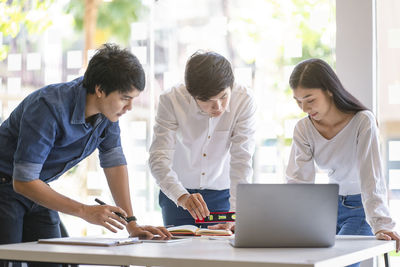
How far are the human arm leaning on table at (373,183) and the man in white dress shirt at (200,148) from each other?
21.3 inches

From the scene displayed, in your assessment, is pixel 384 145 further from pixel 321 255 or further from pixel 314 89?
pixel 321 255

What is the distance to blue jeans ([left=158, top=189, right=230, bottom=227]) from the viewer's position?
2893mm

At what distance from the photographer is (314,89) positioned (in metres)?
2.64

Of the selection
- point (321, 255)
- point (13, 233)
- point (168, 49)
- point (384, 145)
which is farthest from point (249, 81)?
point (321, 255)

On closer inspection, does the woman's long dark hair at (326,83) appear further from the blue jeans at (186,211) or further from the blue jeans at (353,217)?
the blue jeans at (186,211)

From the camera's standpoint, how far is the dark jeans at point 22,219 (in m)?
2.29

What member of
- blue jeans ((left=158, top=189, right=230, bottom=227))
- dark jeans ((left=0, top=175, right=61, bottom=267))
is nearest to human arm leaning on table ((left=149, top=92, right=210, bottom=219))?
blue jeans ((left=158, top=189, right=230, bottom=227))

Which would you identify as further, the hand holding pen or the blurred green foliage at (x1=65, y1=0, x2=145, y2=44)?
the blurred green foliage at (x1=65, y1=0, x2=145, y2=44)

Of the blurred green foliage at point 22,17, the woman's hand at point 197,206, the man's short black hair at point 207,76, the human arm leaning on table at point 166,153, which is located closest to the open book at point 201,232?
the woman's hand at point 197,206

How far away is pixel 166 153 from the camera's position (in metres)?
2.85

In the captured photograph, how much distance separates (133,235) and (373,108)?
162cm

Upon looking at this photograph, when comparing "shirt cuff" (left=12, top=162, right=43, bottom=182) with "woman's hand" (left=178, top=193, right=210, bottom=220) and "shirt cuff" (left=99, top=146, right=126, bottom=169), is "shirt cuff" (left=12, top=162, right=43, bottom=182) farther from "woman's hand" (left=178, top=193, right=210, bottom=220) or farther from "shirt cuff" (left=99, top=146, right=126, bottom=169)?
"woman's hand" (left=178, top=193, right=210, bottom=220)

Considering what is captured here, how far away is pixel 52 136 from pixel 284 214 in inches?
36.7

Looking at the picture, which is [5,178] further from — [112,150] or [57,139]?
[112,150]
